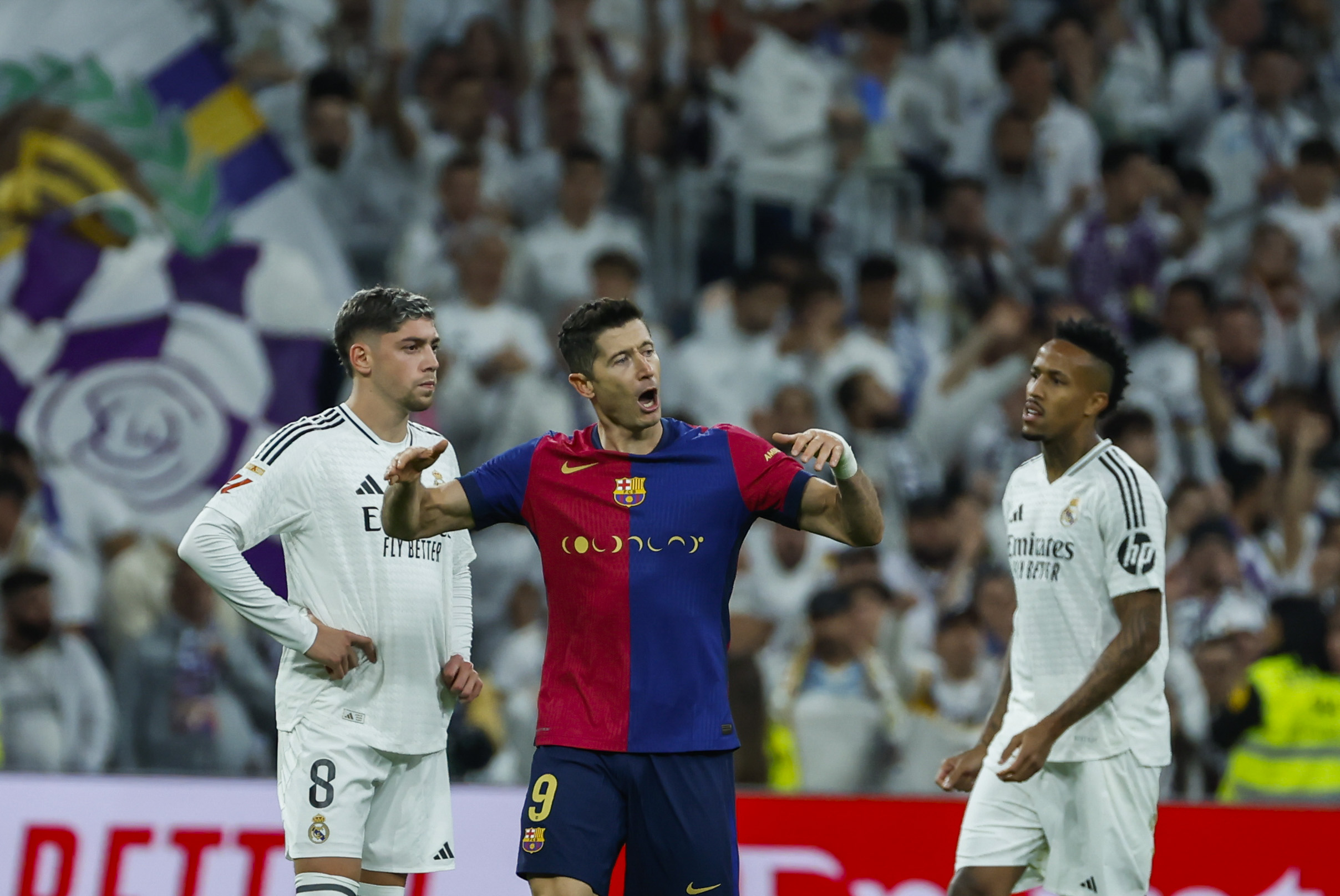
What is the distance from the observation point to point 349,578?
5.08m

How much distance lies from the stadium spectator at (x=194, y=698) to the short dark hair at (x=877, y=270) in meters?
4.76

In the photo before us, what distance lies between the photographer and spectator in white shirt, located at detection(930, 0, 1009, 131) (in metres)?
12.6

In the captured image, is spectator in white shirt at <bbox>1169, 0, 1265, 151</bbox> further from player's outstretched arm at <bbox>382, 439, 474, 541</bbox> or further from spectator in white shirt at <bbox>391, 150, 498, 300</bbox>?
player's outstretched arm at <bbox>382, 439, 474, 541</bbox>

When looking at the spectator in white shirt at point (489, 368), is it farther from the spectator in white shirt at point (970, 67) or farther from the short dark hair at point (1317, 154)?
the short dark hair at point (1317, 154)

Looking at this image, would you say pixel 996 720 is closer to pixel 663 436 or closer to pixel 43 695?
pixel 663 436

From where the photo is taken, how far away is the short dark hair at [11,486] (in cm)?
930

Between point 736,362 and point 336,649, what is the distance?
6034 millimetres

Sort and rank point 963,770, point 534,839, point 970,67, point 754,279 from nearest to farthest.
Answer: point 534,839
point 963,770
point 754,279
point 970,67

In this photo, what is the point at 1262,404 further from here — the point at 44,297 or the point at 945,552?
the point at 44,297

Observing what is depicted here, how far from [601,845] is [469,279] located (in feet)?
21.1

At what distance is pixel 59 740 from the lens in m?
8.68

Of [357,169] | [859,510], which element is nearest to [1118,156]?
[357,169]

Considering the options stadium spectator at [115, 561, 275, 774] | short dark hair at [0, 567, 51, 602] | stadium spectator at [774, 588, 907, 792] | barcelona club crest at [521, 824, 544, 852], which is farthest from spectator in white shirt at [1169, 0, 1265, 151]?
barcelona club crest at [521, 824, 544, 852]

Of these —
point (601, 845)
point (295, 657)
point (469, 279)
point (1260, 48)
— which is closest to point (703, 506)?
point (601, 845)
